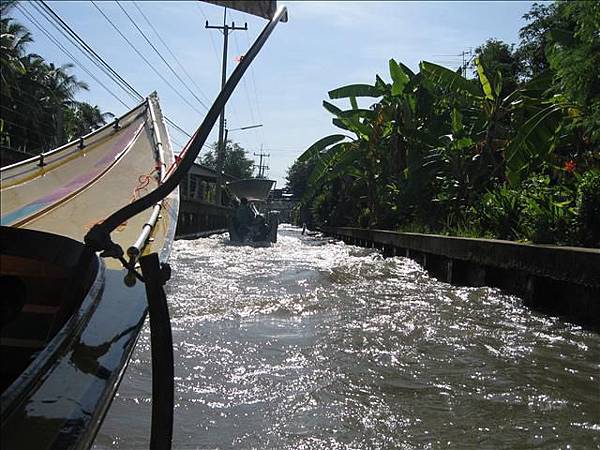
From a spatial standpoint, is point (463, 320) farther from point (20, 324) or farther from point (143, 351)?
point (20, 324)

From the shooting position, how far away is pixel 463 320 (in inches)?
203

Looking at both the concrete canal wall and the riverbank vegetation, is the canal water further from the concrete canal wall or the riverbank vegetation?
the riverbank vegetation

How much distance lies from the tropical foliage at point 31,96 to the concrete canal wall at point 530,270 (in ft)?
65.5

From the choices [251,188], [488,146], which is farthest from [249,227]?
[488,146]

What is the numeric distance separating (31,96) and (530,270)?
29.4 meters

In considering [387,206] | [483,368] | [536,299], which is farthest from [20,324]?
[387,206]

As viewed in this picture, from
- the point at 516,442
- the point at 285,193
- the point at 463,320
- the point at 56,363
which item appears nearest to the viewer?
the point at 56,363

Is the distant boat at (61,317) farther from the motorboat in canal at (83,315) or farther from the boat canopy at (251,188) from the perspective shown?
the boat canopy at (251,188)

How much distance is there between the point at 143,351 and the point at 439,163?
9.44 metres

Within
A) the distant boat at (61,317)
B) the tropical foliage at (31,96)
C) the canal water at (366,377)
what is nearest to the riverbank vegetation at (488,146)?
the canal water at (366,377)

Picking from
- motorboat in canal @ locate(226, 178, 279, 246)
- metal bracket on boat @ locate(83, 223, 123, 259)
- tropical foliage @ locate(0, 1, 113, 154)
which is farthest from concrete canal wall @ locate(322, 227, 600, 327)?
tropical foliage @ locate(0, 1, 113, 154)

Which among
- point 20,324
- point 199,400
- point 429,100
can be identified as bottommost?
point 199,400

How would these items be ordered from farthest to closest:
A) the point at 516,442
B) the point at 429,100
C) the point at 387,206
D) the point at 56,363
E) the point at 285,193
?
1. the point at 285,193
2. the point at 387,206
3. the point at 429,100
4. the point at 516,442
5. the point at 56,363

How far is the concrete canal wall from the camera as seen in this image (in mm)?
4969
